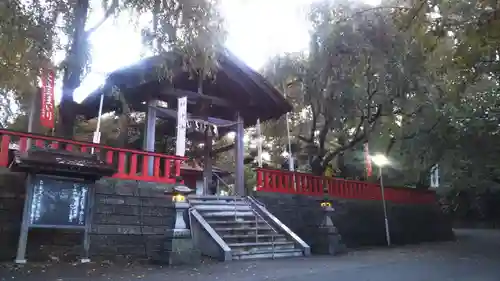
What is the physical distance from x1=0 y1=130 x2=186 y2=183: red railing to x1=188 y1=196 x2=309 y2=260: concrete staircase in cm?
111

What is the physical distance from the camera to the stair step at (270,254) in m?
8.57

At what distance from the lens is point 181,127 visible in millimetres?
10883

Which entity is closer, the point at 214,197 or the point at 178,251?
the point at 178,251

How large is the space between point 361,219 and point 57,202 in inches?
411

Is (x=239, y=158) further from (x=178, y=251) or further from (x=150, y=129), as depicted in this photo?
(x=178, y=251)

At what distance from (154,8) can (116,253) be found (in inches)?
197

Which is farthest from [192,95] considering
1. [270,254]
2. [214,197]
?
[270,254]

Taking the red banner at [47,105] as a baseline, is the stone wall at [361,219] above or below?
below

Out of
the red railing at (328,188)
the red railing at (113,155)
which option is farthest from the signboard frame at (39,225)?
the red railing at (328,188)

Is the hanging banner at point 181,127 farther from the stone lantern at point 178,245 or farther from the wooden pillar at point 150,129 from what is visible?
the stone lantern at point 178,245

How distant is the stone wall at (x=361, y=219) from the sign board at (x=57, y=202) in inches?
195

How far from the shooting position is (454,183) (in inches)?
904

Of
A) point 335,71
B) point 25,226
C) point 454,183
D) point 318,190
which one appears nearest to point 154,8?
point 25,226

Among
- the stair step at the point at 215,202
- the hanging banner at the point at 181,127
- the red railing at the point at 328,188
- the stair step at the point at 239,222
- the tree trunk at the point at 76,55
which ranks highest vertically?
the tree trunk at the point at 76,55
